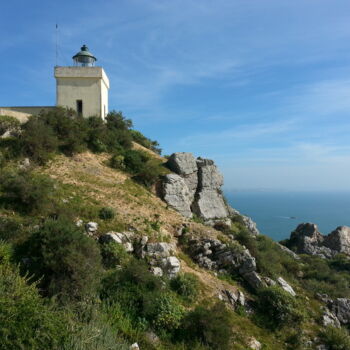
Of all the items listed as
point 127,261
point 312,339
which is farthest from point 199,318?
point 312,339

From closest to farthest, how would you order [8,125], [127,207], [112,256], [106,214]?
[112,256] < [106,214] < [127,207] < [8,125]

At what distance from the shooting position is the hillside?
27.3 ft

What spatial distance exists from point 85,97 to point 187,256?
16589mm

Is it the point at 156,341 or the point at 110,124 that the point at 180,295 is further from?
the point at 110,124

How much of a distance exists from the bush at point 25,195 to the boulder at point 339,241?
97.6 feet

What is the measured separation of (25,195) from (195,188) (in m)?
12.3

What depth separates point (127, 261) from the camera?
1205cm

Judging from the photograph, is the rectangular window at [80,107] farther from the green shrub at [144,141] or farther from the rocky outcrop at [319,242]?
the rocky outcrop at [319,242]

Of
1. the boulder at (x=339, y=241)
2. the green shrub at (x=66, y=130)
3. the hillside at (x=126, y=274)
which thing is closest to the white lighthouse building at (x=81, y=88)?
the green shrub at (x=66, y=130)

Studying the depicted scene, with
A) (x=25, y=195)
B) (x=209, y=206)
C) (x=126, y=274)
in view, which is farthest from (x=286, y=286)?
(x=25, y=195)

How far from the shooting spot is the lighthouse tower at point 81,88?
23.8 metres

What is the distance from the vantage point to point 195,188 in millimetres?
22125

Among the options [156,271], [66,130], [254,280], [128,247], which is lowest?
[254,280]

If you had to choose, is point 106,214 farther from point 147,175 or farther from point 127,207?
point 147,175
